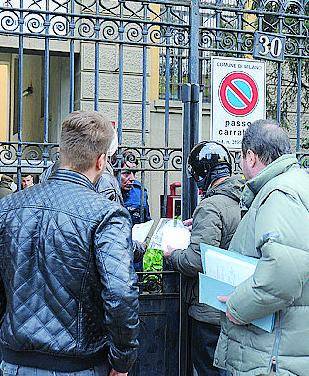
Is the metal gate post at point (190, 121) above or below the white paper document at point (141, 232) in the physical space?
above

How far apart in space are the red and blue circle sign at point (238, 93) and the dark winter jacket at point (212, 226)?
837 millimetres

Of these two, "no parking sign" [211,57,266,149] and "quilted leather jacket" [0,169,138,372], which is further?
"no parking sign" [211,57,266,149]

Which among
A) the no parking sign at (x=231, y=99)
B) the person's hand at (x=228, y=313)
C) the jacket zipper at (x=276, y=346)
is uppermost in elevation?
the no parking sign at (x=231, y=99)

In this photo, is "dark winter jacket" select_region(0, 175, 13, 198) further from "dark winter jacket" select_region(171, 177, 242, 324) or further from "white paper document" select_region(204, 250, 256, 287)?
"white paper document" select_region(204, 250, 256, 287)

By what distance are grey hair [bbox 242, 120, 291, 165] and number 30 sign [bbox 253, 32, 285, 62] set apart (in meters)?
1.89

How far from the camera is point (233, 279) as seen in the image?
10.2 ft

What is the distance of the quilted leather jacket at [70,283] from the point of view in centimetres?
261

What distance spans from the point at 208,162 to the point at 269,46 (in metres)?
1.37

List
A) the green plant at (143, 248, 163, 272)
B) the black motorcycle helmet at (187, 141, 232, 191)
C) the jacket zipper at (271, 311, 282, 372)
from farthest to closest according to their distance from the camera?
the green plant at (143, 248, 163, 272) → the black motorcycle helmet at (187, 141, 232, 191) → the jacket zipper at (271, 311, 282, 372)

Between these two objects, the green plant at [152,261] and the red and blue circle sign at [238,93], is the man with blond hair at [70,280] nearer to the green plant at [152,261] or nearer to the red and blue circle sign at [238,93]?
the green plant at [152,261]

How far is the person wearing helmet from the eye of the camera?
401 centimetres

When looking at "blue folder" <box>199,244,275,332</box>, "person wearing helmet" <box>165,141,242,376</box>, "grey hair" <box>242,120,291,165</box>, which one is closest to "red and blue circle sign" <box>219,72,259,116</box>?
"person wearing helmet" <box>165,141,242,376</box>

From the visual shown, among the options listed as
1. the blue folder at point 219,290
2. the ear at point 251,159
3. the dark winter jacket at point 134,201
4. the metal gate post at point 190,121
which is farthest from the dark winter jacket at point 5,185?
the ear at point 251,159

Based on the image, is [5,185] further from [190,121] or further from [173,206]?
[190,121]
